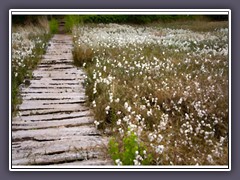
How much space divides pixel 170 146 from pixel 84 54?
919 millimetres

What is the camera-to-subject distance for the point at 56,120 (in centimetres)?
334

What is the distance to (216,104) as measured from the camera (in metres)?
3.36

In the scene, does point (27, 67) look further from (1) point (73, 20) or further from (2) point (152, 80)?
(2) point (152, 80)

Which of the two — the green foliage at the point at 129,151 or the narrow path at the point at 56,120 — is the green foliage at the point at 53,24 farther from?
the green foliage at the point at 129,151

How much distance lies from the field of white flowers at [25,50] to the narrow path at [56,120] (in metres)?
Result: 0.05

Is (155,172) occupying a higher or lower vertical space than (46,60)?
lower

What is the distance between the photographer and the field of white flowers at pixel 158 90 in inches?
129

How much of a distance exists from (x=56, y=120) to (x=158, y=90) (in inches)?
29.4

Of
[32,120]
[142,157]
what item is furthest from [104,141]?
[32,120]

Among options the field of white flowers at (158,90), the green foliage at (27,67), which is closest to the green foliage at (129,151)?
the field of white flowers at (158,90)

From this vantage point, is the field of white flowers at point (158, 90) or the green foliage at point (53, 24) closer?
the field of white flowers at point (158, 90)

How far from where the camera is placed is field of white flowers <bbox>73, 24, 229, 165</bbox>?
129 inches

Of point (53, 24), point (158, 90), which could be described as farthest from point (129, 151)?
point (53, 24)
